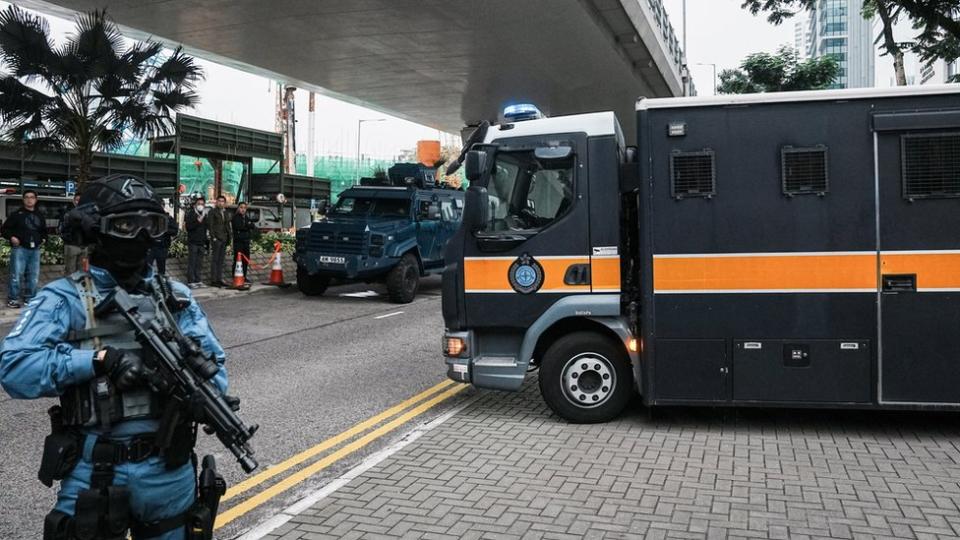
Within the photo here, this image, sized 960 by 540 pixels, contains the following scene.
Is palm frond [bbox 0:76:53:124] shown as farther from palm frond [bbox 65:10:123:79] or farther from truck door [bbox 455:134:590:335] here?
truck door [bbox 455:134:590:335]

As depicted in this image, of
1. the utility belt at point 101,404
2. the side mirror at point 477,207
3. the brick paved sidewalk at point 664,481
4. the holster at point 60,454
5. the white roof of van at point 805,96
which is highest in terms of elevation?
the white roof of van at point 805,96

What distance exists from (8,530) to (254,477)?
146 centimetres

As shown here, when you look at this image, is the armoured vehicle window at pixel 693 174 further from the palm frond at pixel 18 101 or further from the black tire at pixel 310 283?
the palm frond at pixel 18 101

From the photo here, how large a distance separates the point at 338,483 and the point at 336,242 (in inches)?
418

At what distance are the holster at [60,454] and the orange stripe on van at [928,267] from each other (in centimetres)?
556

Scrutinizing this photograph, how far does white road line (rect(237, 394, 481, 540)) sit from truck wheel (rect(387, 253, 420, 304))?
844 centimetres

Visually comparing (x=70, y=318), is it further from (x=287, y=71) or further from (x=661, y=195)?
(x=287, y=71)

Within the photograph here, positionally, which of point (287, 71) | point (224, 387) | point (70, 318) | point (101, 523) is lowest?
point (101, 523)

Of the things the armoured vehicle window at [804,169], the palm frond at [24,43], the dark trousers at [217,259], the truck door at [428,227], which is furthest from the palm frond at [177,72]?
the armoured vehicle window at [804,169]

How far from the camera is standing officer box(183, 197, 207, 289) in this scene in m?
16.0

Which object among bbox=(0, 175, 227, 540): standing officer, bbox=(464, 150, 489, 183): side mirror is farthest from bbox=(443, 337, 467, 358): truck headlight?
bbox=(0, 175, 227, 540): standing officer

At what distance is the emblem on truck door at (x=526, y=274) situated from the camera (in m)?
6.63

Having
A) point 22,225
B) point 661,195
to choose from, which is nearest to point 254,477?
point 661,195

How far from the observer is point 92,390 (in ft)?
8.80
